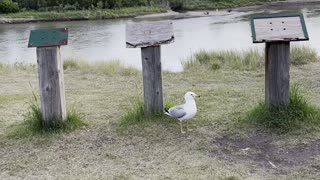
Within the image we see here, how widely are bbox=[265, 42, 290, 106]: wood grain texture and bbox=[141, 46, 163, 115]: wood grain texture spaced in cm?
118

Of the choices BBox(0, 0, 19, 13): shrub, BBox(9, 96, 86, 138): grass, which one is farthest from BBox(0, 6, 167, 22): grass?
BBox(9, 96, 86, 138): grass

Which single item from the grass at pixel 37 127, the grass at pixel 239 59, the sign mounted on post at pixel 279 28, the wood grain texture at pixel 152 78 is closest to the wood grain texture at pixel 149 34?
the wood grain texture at pixel 152 78

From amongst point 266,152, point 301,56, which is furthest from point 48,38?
point 301,56

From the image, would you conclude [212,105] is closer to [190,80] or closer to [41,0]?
[190,80]

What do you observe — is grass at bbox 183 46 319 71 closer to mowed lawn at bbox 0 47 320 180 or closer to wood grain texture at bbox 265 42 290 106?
mowed lawn at bbox 0 47 320 180

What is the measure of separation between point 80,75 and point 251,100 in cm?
476

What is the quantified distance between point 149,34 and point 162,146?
127 cm

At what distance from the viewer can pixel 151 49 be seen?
5.50 m

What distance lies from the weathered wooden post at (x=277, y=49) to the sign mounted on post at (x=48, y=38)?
1969 mm

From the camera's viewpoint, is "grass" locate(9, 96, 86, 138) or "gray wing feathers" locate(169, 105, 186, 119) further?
"grass" locate(9, 96, 86, 138)

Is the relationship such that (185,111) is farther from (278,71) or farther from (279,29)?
(279,29)

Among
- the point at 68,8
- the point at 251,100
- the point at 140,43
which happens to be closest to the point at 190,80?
the point at 251,100

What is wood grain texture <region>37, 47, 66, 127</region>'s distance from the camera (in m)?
5.26

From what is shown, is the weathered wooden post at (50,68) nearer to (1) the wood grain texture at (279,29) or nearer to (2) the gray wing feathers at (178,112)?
(2) the gray wing feathers at (178,112)
